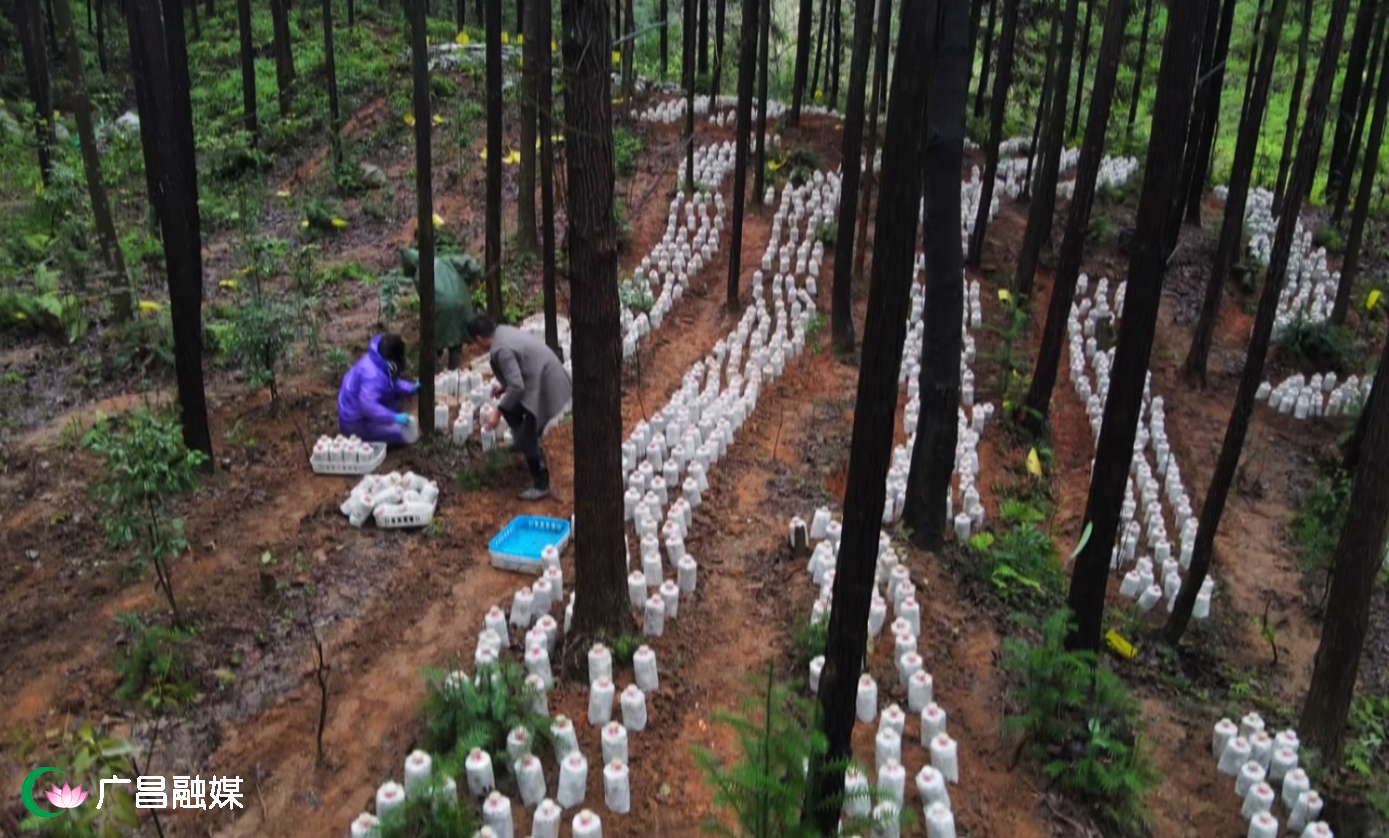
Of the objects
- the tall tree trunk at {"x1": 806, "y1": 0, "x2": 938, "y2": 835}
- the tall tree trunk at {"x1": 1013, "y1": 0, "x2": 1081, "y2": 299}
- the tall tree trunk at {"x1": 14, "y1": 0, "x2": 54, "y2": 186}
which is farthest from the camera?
the tall tree trunk at {"x1": 14, "y1": 0, "x2": 54, "y2": 186}

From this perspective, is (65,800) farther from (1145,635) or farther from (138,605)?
(1145,635)

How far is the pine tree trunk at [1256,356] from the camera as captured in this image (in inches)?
293

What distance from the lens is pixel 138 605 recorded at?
20.9ft

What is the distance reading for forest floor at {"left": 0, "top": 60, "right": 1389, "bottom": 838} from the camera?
16.9 ft

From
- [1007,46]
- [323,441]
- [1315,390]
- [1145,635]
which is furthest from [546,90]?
[1315,390]

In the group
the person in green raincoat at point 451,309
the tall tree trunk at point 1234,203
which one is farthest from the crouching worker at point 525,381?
the tall tree trunk at point 1234,203

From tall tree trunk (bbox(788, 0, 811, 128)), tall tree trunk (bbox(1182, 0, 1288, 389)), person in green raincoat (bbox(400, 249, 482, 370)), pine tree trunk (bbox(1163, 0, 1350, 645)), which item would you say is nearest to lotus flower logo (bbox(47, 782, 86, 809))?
person in green raincoat (bbox(400, 249, 482, 370))

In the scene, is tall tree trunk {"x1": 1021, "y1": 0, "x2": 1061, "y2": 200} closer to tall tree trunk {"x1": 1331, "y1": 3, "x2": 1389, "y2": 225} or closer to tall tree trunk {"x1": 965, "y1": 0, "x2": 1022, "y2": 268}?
tall tree trunk {"x1": 965, "y1": 0, "x2": 1022, "y2": 268}

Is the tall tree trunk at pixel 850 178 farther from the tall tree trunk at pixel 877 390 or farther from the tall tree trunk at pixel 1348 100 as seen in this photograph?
the tall tree trunk at pixel 877 390

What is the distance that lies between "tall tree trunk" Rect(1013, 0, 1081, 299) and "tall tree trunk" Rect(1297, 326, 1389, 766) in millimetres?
7816

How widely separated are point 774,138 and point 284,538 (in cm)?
1605

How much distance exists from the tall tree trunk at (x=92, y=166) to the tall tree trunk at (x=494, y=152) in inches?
158

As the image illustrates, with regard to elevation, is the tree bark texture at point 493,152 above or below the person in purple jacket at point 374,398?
above

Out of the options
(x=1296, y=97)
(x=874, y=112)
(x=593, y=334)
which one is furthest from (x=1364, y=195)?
(x=593, y=334)
